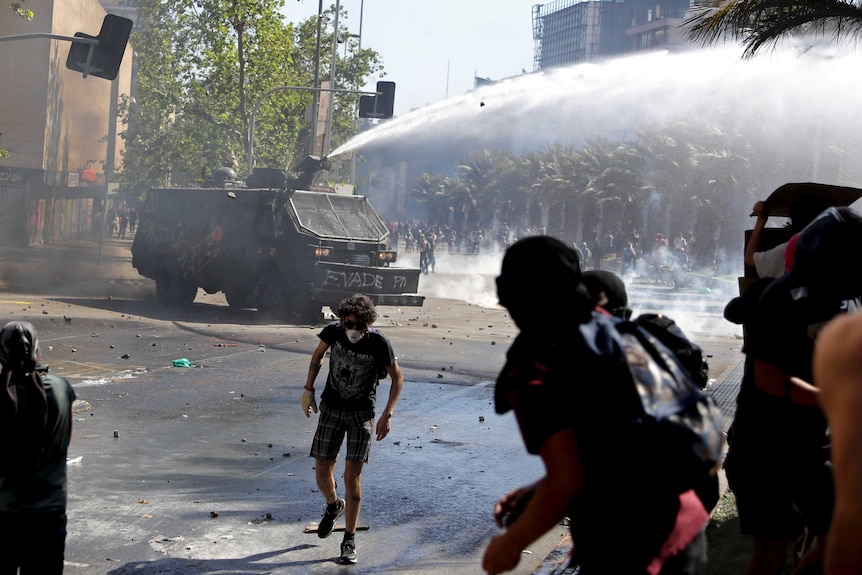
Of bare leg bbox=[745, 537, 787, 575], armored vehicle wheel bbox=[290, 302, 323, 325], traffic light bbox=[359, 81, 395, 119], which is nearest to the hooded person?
bare leg bbox=[745, 537, 787, 575]

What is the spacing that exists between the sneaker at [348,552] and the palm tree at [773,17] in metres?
7.23

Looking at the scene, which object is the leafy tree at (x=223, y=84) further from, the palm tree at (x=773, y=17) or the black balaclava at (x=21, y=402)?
the black balaclava at (x=21, y=402)

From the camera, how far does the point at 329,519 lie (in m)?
6.59

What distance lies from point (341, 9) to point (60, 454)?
40.3 metres

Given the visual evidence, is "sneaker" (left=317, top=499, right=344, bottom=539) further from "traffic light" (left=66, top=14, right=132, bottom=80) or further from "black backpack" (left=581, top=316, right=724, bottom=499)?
"traffic light" (left=66, top=14, right=132, bottom=80)

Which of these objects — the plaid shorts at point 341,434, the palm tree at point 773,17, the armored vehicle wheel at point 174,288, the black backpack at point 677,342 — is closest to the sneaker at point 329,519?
the plaid shorts at point 341,434

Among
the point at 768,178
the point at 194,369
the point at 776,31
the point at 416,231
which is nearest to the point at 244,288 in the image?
the point at 194,369

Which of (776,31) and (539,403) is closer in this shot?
(539,403)

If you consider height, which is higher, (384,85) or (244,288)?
(384,85)

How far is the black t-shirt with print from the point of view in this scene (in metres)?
6.57

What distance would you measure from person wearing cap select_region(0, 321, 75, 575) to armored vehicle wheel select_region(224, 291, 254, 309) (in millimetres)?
16494

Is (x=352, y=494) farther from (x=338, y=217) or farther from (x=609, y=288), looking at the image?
(x=338, y=217)

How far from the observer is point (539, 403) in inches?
107

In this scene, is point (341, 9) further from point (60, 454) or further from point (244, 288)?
point (60, 454)
